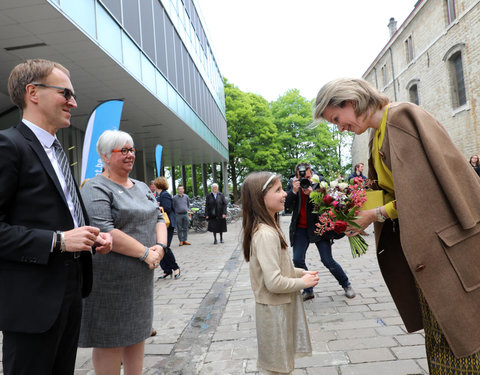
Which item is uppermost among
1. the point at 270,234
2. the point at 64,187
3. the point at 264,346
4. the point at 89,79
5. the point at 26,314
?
the point at 89,79

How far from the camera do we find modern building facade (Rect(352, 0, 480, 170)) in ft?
59.2

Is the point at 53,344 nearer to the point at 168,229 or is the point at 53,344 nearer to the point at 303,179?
the point at 303,179

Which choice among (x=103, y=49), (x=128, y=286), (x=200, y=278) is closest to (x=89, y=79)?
(x=103, y=49)

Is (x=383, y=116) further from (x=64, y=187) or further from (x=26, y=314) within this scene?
(x=26, y=314)

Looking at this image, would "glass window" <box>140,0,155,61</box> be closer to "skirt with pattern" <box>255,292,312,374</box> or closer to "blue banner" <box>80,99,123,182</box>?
"blue banner" <box>80,99,123,182</box>

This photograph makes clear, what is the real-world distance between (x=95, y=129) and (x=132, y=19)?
247 inches

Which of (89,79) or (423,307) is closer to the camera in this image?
(423,307)

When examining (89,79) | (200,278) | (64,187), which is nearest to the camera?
(64,187)

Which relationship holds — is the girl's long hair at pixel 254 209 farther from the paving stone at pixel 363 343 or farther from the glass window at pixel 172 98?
the glass window at pixel 172 98

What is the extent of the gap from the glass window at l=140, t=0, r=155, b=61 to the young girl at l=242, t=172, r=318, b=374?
11034 mm

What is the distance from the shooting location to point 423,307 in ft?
6.82

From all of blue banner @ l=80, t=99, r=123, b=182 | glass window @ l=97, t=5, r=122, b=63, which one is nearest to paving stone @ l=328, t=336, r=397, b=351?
blue banner @ l=80, t=99, r=123, b=182

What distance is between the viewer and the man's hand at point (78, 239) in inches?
69.6

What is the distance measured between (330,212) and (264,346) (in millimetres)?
966
